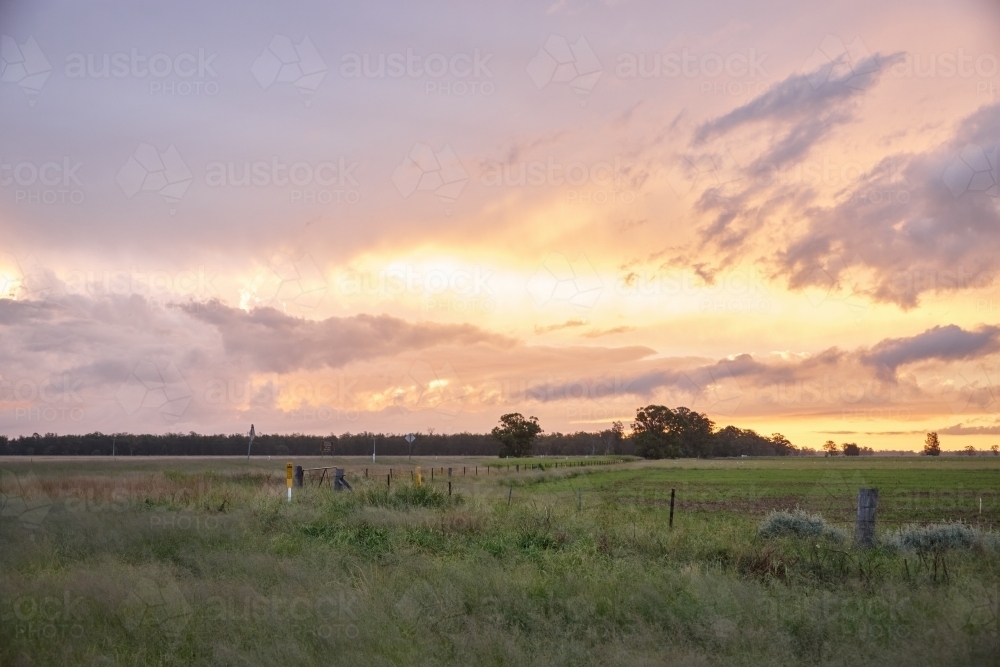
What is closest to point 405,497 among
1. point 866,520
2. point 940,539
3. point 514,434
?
point 866,520

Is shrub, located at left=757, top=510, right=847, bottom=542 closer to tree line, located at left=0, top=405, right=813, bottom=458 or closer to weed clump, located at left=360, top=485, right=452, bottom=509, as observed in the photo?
weed clump, located at left=360, top=485, right=452, bottom=509

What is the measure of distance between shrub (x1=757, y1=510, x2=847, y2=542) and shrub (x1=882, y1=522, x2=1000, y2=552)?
1341 mm

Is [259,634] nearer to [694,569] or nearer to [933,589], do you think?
[694,569]

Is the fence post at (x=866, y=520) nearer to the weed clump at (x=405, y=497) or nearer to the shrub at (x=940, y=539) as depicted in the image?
the shrub at (x=940, y=539)

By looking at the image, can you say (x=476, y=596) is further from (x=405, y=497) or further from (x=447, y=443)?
(x=447, y=443)

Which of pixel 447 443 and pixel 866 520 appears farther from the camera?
pixel 447 443

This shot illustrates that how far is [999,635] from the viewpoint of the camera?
7.57 meters

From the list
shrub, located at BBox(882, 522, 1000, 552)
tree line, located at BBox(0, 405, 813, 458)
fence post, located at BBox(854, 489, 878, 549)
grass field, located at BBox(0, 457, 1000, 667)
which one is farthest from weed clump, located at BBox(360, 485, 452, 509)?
tree line, located at BBox(0, 405, 813, 458)

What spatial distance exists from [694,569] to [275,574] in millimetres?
6455

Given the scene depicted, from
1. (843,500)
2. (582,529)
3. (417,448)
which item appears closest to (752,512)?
(843,500)

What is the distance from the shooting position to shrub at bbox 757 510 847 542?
48.7 ft

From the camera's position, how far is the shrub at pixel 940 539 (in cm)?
1243

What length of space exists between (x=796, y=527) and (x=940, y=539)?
3036 mm

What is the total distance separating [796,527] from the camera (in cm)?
1545
